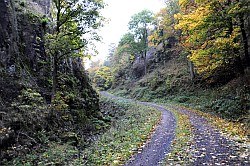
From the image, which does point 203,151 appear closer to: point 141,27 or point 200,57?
point 200,57

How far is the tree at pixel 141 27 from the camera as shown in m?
33.4

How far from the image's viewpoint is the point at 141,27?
1347 inches

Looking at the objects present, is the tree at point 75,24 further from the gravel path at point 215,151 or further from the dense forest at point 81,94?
the gravel path at point 215,151

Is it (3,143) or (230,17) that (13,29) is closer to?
(3,143)

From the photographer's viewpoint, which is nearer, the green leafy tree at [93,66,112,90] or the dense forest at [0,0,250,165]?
the dense forest at [0,0,250,165]

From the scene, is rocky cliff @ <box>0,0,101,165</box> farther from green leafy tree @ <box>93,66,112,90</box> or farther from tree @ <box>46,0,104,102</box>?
green leafy tree @ <box>93,66,112,90</box>

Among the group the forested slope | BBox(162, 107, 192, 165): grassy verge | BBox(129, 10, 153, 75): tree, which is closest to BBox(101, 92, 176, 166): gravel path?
BBox(162, 107, 192, 165): grassy verge

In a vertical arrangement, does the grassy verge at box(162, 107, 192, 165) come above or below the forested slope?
below

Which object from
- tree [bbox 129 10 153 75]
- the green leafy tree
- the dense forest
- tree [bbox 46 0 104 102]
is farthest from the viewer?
the green leafy tree

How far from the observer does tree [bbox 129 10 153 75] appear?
110ft

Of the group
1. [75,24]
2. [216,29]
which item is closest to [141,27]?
[216,29]

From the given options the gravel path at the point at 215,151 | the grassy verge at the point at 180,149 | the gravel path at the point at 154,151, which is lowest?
the gravel path at the point at 154,151

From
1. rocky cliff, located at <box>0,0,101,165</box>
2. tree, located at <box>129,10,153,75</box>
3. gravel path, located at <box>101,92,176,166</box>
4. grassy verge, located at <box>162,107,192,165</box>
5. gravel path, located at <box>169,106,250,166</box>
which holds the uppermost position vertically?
tree, located at <box>129,10,153,75</box>

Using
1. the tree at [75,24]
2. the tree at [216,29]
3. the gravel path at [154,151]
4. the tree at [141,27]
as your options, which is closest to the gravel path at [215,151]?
the gravel path at [154,151]
